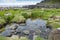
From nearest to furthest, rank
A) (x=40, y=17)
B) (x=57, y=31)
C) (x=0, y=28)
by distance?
(x=57, y=31) → (x=0, y=28) → (x=40, y=17)

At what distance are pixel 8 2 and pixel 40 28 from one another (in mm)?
12239

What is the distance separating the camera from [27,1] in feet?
73.8

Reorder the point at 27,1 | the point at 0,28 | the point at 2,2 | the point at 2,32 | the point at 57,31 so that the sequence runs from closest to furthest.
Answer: the point at 57,31
the point at 2,32
the point at 0,28
the point at 2,2
the point at 27,1

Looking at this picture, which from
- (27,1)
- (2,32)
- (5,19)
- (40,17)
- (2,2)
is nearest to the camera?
(2,32)

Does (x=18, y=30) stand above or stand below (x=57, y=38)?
below

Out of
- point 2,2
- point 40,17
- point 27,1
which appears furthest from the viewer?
point 27,1

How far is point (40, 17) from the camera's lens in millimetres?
12180

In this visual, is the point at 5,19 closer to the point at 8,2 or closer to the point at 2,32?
the point at 2,32

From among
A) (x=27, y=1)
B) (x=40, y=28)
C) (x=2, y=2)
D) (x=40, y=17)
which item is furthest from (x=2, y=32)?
(x=27, y=1)

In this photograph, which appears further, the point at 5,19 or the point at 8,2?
the point at 8,2

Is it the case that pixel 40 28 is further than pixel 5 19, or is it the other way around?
pixel 5 19

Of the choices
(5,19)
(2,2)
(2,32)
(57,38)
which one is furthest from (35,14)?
(2,2)

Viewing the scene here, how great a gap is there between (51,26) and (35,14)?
3.28 metres

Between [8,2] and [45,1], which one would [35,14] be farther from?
[45,1]
